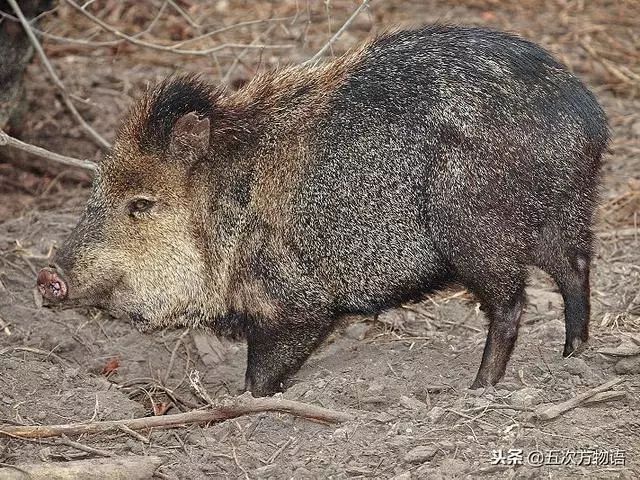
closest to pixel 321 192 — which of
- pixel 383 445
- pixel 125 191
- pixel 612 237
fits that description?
pixel 125 191

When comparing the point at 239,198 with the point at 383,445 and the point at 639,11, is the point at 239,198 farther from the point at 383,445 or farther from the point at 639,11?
the point at 639,11

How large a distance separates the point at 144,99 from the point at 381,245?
4.42 feet

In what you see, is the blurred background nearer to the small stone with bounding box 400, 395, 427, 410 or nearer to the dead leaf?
the dead leaf

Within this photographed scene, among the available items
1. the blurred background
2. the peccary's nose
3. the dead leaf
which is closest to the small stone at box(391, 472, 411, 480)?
the peccary's nose

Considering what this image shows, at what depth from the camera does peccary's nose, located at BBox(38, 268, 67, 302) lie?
5078 mm

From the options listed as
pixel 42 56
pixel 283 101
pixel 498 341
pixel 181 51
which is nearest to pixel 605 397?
pixel 498 341

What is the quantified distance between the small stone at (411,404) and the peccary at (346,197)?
1.31 ft

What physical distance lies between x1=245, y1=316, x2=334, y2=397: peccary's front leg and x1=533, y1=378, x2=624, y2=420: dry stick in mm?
1192

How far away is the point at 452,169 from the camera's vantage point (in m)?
4.73

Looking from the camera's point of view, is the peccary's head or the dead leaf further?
the dead leaf

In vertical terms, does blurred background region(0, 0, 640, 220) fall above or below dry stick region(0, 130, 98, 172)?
below

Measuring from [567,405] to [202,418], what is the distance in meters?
1.51

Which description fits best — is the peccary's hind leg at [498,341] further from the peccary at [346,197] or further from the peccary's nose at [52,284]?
the peccary's nose at [52,284]

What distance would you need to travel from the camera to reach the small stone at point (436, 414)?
4477mm
